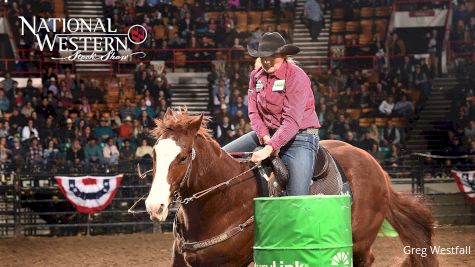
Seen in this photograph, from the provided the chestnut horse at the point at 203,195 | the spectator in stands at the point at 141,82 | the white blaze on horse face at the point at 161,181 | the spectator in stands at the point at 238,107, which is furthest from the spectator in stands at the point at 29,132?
the white blaze on horse face at the point at 161,181

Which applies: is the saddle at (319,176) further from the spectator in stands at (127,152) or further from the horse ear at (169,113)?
the spectator in stands at (127,152)

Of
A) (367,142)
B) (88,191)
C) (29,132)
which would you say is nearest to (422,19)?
(367,142)

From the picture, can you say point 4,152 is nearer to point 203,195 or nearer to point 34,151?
point 34,151

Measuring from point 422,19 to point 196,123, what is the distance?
18736 millimetres

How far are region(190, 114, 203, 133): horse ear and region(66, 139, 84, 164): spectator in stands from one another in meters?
10.3

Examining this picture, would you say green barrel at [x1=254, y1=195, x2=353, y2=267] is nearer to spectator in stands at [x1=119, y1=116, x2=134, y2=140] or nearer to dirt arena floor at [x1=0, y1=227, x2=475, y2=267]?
dirt arena floor at [x1=0, y1=227, x2=475, y2=267]

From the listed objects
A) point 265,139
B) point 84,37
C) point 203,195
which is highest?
point 84,37

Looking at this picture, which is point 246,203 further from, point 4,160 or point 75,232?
point 4,160

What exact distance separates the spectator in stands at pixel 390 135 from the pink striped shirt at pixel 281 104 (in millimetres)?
12064

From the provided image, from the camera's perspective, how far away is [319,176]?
21.3ft

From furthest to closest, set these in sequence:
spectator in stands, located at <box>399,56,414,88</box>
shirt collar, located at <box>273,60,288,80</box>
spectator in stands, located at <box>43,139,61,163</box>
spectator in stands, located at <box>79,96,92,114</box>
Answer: spectator in stands, located at <box>399,56,414,88</box> → spectator in stands, located at <box>79,96,92,114</box> → spectator in stands, located at <box>43,139,61,163</box> → shirt collar, located at <box>273,60,288,80</box>

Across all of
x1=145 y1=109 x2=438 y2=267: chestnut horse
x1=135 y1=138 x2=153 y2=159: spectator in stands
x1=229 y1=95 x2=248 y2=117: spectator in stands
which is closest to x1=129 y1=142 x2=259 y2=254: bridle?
x1=145 y1=109 x2=438 y2=267: chestnut horse

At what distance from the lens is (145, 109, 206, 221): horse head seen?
523 centimetres

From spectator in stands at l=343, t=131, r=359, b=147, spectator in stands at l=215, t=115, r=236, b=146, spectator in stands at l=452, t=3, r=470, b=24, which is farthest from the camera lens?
spectator in stands at l=452, t=3, r=470, b=24
